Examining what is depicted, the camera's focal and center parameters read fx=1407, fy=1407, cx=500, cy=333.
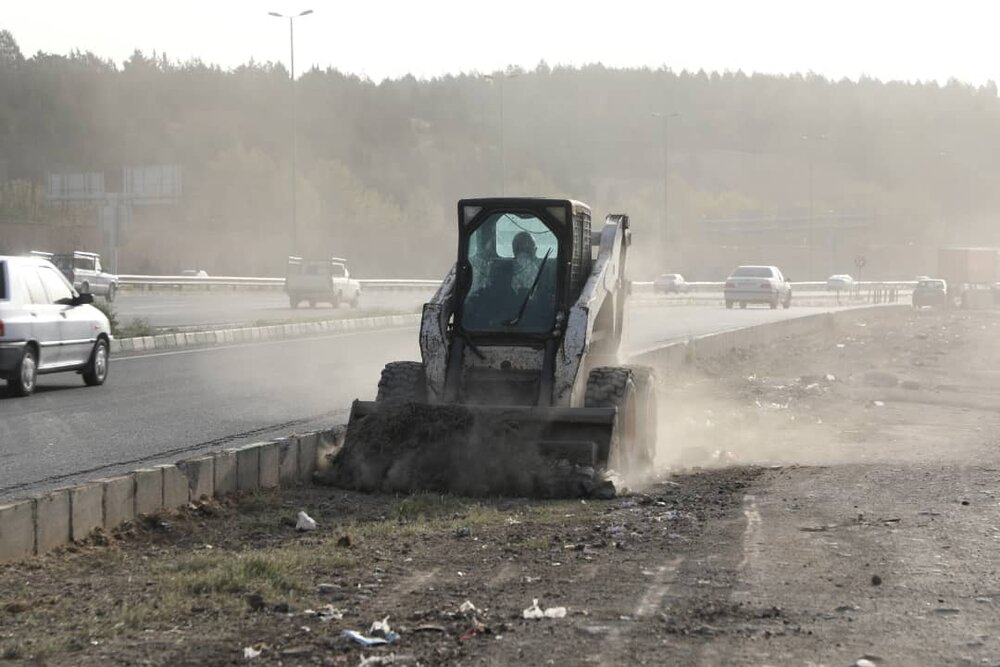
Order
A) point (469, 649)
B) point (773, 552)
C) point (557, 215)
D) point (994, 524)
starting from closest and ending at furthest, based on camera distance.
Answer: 1. point (469, 649)
2. point (773, 552)
3. point (994, 524)
4. point (557, 215)

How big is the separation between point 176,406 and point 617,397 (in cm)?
750

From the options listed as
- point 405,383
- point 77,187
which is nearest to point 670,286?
point 77,187

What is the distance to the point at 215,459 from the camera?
9.77 meters

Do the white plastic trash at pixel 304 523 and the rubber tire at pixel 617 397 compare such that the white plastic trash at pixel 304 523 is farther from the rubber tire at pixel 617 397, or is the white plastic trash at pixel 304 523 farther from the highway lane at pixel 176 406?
the rubber tire at pixel 617 397

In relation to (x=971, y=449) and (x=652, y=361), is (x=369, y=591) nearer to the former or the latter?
(x=971, y=449)

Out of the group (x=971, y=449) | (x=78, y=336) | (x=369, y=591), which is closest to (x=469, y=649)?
(x=369, y=591)

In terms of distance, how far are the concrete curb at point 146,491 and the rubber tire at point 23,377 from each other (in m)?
7.01

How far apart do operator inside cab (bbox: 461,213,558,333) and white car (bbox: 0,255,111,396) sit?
26.5ft

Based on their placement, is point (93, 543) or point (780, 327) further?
point (780, 327)

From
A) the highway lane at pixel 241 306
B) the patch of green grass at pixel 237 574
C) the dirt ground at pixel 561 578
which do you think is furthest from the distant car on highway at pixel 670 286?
the patch of green grass at pixel 237 574

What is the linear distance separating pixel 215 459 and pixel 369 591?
3.31 meters

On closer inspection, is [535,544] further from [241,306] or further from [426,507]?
[241,306]

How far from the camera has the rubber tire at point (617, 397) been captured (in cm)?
1072

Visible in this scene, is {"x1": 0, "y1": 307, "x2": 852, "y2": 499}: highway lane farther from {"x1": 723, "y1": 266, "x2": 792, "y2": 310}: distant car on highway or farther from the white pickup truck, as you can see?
{"x1": 723, "y1": 266, "x2": 792, "y2": 310}: distant car on highway
